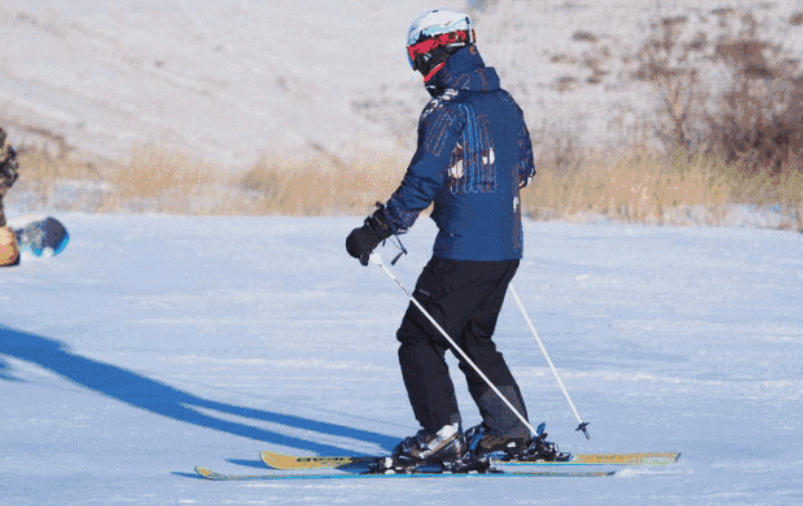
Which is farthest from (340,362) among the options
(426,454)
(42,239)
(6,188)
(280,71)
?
(280,71)

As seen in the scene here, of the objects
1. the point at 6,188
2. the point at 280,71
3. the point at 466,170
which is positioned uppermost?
the point at 280,71

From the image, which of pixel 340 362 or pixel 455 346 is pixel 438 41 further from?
pixel 340 362

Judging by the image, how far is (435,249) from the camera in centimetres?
482

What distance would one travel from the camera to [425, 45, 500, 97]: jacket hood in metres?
4.77

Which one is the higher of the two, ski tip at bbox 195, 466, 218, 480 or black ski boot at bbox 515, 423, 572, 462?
ski tip at bbox 195, 466, 218, 480

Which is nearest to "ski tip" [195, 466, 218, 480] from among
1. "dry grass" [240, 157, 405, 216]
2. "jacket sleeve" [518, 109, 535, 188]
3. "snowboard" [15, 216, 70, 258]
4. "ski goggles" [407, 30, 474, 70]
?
"jacket sleeve" [518, 109, 535, 188]

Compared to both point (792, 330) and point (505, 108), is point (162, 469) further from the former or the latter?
point (792, 330)

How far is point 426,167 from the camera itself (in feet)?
15.0

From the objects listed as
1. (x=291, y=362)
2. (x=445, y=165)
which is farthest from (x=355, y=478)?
(x=291, y=362)

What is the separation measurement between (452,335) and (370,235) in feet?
1.49

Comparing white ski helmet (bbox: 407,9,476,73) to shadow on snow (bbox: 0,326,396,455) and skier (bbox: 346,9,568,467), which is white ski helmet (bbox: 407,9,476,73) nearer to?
skier (bbox: 346,9,568,467)

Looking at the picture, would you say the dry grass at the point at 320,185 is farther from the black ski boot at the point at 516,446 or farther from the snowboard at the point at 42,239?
the black ski boot at the point at 516,446

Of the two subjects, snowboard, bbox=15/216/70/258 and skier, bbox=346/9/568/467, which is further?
snowboard, bbox=15/216/70/258

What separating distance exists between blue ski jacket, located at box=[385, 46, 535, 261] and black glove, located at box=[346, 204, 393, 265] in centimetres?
3
